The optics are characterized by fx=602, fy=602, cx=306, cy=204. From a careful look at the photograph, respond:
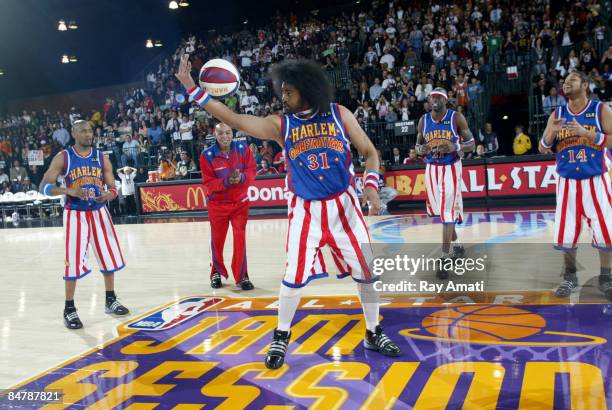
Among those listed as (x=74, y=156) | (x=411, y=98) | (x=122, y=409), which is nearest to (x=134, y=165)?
(x=411, y=98)

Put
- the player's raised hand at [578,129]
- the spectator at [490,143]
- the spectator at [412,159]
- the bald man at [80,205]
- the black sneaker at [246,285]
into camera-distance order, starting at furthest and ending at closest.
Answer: the spectator at [412,159]
the spectator at [490,143]
the black sneaker at [246,285]
the bald man at [80,205]
the player's raised hand at [578,129]

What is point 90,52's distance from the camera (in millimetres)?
27625

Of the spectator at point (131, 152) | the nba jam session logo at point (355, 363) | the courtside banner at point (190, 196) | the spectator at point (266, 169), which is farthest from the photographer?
the spectator at point (131, 152)

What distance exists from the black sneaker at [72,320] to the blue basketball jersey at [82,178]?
97cm

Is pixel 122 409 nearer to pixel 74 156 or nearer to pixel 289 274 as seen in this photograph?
pixel 289 274

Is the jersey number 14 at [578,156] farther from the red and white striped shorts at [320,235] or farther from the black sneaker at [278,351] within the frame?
the black sneaker at [278,351]

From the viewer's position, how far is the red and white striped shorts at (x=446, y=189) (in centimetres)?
691

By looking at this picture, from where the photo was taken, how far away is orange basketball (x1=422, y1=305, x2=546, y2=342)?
4484 mm

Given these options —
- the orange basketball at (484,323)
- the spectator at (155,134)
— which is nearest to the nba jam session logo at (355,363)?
the orange basketball at (484,323)

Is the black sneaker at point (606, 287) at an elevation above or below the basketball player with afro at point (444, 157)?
below

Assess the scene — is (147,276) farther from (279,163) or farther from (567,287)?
(279,163)

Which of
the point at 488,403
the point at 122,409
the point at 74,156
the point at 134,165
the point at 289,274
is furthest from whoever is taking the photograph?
the point at 134,165

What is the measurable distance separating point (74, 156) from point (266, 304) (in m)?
2.31

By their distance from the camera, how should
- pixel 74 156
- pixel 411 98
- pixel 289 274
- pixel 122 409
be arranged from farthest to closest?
pixel 411 98
pixel 74 156
pixel 289 274
pixel 122 409
